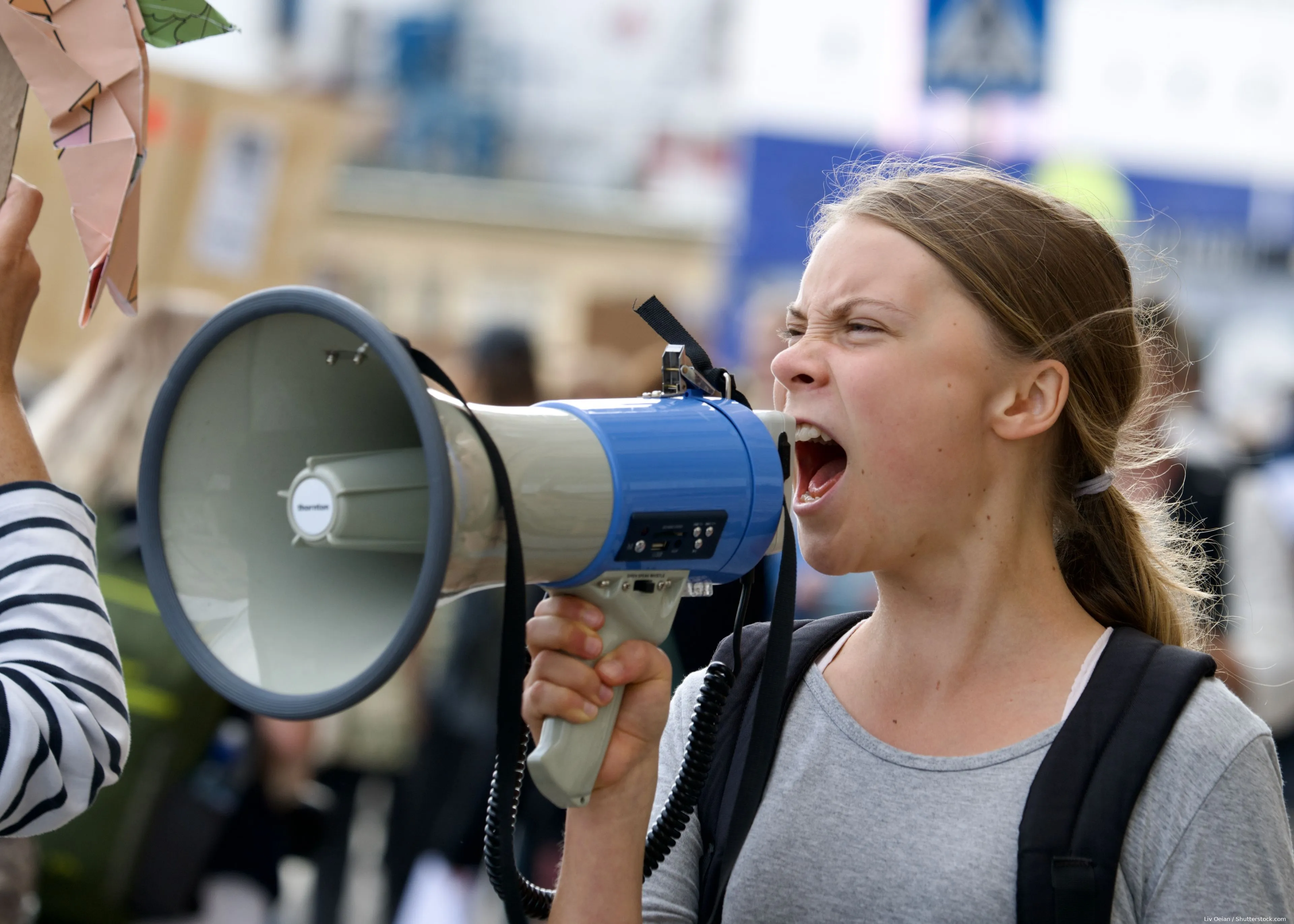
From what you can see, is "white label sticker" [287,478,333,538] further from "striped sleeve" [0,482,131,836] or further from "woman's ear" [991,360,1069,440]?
"woman's ear" [991,360,1069,440]

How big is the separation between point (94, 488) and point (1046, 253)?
2.50m

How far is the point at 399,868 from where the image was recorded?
393 cm

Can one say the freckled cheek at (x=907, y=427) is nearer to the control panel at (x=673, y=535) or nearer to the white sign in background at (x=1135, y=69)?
the control panel at (x=673, y=535)

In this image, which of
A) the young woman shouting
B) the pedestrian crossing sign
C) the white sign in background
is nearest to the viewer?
the young woman shouting

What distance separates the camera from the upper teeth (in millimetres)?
1582

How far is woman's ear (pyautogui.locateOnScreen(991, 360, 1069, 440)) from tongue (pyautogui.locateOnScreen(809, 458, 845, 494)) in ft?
0.60

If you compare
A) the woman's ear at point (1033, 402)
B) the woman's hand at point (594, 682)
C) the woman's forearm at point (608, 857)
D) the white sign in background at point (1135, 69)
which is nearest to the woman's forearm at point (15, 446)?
the woman's hand at point (594, 682)

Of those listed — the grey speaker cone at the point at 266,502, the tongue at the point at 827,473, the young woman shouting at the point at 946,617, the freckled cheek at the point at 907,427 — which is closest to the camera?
the grey speaker cone at the point at 266,502

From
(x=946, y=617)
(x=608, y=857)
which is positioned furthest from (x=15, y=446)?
(x=946, y=617)

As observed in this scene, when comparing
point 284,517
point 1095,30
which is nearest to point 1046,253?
point 284,517

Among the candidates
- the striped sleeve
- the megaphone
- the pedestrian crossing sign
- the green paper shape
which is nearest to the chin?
the megaphone

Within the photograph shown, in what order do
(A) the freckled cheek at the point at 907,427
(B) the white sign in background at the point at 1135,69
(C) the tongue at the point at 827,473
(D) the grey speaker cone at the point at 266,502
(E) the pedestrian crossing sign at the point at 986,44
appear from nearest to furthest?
(D) the grey speaker cone at the point at 266,502 → (A) the freckled cheek at the point at 907,427 → (C) the tongue at the point at 827,473 → (E) the pedestrian crossing sign at the point at 986,44 → (B) the white sign in background at the point at 1135,69

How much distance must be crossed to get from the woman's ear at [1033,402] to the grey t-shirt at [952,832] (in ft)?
1.12

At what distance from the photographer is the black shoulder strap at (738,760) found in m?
1.48
